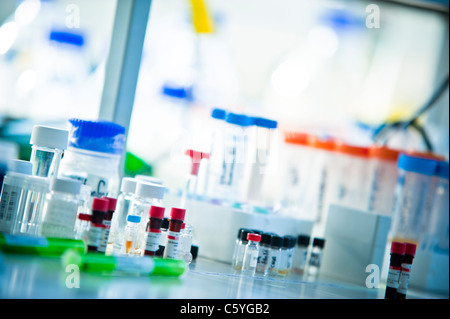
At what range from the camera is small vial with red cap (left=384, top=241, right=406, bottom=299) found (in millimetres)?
1532

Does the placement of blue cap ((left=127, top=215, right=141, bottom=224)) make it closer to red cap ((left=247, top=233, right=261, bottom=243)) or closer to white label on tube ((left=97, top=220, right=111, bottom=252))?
white label on tube ((left=97, top=220, right=111, bottom=252))

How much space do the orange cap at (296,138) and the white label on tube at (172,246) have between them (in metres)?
0.91

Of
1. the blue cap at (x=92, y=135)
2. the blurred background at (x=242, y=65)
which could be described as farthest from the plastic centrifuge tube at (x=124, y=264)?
the blurred background at (x=242, y=65)

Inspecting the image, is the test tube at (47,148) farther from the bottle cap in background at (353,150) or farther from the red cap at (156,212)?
the bottle cap in background at (353,150)

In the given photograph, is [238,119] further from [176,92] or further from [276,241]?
[176,92]

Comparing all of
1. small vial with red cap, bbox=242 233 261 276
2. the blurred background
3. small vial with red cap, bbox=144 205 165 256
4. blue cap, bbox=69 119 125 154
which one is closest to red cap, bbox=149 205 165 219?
small vial with red cap, bbox=144 205 165 256

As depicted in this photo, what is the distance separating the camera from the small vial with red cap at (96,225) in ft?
3.97

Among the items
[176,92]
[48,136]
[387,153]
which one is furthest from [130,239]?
[176,92]

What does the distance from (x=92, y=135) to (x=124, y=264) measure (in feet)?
1.30

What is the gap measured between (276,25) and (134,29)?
88.4 inches

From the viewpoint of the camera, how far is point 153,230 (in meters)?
1.32
